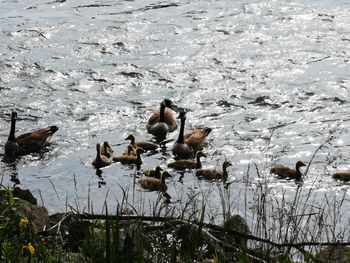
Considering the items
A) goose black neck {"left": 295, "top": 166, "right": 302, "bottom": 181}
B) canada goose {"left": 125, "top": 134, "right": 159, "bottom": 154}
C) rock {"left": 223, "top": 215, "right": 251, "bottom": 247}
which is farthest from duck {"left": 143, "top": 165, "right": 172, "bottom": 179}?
rock {"left": 223, "top": 215, "right": 251, "bottom": 247}

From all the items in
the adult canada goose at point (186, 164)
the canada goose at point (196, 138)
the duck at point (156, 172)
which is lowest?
the adult canada goose at point (186, 164)

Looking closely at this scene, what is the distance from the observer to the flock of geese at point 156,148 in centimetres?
1265

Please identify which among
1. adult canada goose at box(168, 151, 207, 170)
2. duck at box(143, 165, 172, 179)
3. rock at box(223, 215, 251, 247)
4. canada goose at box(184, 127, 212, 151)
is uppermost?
rock at box(223, 215, 251, 247)

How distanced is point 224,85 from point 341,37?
184 inches

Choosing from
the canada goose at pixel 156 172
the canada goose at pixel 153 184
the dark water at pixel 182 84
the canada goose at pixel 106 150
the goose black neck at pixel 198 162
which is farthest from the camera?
the canada goose at pixel 106 150

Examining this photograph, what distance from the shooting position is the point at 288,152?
14.1 m

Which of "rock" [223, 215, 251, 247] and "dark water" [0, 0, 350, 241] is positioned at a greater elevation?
"rock" [223, 215, 251, 247]

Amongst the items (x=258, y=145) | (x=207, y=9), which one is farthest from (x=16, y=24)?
(x=258, y=145)

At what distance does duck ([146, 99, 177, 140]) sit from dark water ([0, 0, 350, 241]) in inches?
8.3

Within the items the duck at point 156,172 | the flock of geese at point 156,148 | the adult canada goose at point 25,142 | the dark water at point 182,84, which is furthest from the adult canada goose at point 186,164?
the adult canada goose at point 25,142

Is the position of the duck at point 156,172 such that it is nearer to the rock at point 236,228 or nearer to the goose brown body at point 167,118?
the goose brown body at point 167,118

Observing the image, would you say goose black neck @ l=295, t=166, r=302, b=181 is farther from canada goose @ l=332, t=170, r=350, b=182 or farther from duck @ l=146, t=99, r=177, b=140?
duck @ l=146, t=99, r=177, b=140

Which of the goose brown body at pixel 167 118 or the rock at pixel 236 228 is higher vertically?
the rock at pixel 236 228

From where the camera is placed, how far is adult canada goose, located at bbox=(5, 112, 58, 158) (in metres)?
14.0
